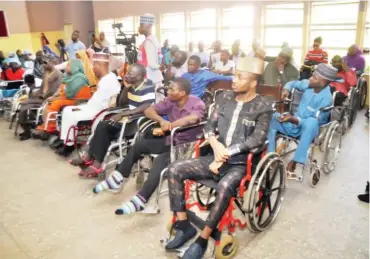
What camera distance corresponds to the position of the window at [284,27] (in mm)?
6152

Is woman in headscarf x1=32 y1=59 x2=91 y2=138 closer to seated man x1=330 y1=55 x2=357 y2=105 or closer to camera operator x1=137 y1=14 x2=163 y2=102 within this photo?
camera operator x1=137 y1=14 x2=163 y2=102

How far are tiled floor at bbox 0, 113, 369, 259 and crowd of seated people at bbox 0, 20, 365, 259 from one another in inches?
6.3

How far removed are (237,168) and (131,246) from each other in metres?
0.80

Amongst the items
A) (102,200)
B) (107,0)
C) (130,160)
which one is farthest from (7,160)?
(107,0)

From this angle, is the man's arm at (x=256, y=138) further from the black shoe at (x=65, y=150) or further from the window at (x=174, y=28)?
the window at (x=174, y=28)

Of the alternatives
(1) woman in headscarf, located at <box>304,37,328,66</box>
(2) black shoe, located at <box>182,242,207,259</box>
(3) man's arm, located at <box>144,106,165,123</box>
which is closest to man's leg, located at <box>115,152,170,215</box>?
(3) man's arm, located at <box>144,106,165,123</box>

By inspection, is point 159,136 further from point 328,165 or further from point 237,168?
point 328,165

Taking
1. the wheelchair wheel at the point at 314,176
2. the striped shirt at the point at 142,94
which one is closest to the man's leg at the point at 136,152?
the striped shirt at the point at 142,94

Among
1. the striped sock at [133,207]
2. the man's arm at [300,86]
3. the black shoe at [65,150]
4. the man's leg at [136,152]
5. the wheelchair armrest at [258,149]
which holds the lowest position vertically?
the black shoe at [65,150]

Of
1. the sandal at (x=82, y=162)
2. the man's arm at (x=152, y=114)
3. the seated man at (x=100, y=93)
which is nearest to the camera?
the man's arm at (x=152, y=114)

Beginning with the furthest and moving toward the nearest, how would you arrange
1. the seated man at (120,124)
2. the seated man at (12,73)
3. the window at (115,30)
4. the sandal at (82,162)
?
Answer: the window at (115,30)
the seated man at (12,73)
the sandal at (82,162)
the seated man at (120,124)

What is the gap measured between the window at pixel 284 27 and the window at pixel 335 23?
277mm

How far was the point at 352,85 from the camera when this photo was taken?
4023 millimetres

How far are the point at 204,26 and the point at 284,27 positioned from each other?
6.87 feet
